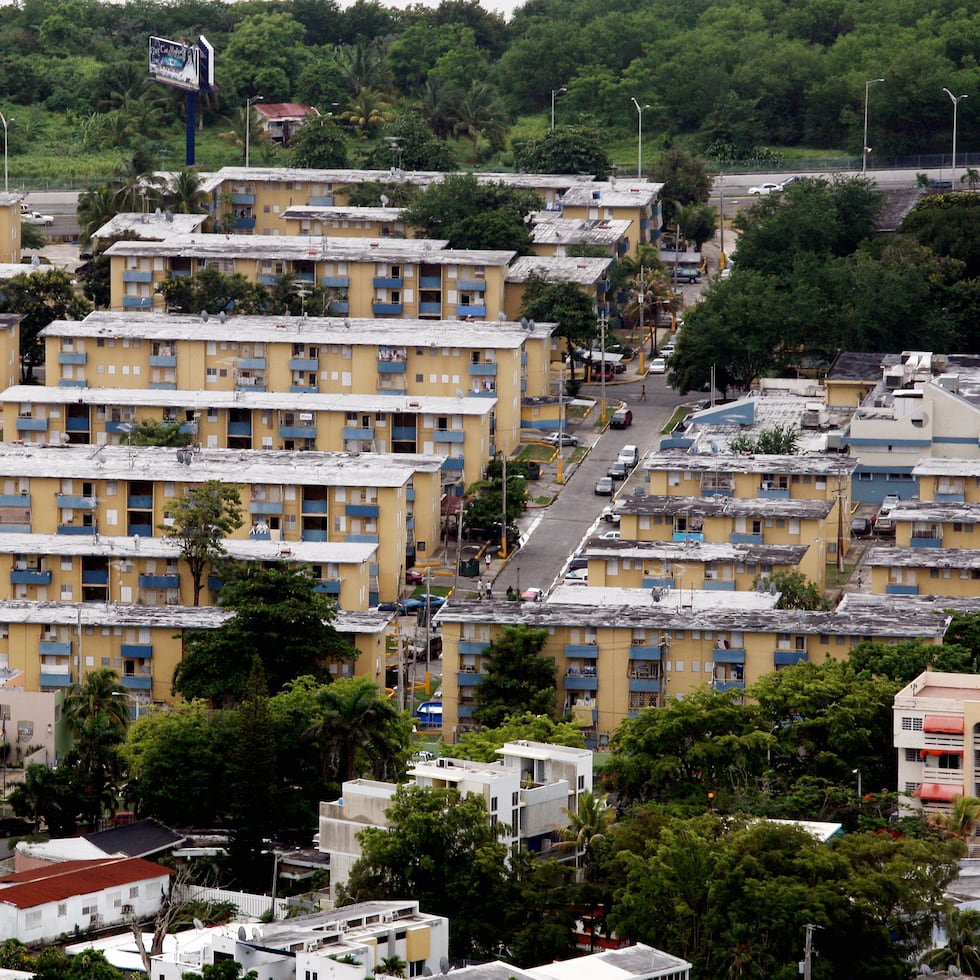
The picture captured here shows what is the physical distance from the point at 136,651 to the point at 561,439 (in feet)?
106

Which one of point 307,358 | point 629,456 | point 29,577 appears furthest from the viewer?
point 307,358

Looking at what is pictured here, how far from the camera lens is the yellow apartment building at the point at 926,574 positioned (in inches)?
4754

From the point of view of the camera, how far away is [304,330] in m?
149

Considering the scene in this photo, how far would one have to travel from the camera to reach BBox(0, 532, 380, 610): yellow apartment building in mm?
121312

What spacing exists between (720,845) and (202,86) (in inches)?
4180

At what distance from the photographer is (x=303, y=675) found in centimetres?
10981

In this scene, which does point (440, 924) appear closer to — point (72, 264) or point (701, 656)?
point (701, 656)

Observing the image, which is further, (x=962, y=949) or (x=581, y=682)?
(x=581, y=682)

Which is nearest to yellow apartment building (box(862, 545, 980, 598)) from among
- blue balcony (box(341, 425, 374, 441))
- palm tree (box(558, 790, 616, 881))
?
blue balcony (box(341, 425, 374, 441))

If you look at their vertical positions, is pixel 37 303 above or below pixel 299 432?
above

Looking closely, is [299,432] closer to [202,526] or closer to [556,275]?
[202,526]

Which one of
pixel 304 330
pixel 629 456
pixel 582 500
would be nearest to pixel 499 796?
pixel 582 500

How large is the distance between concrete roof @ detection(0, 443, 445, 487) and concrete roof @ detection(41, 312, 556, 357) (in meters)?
12.7

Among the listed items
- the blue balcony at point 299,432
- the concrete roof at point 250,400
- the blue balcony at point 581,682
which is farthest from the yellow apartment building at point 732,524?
the blue balcony at point 299,432
